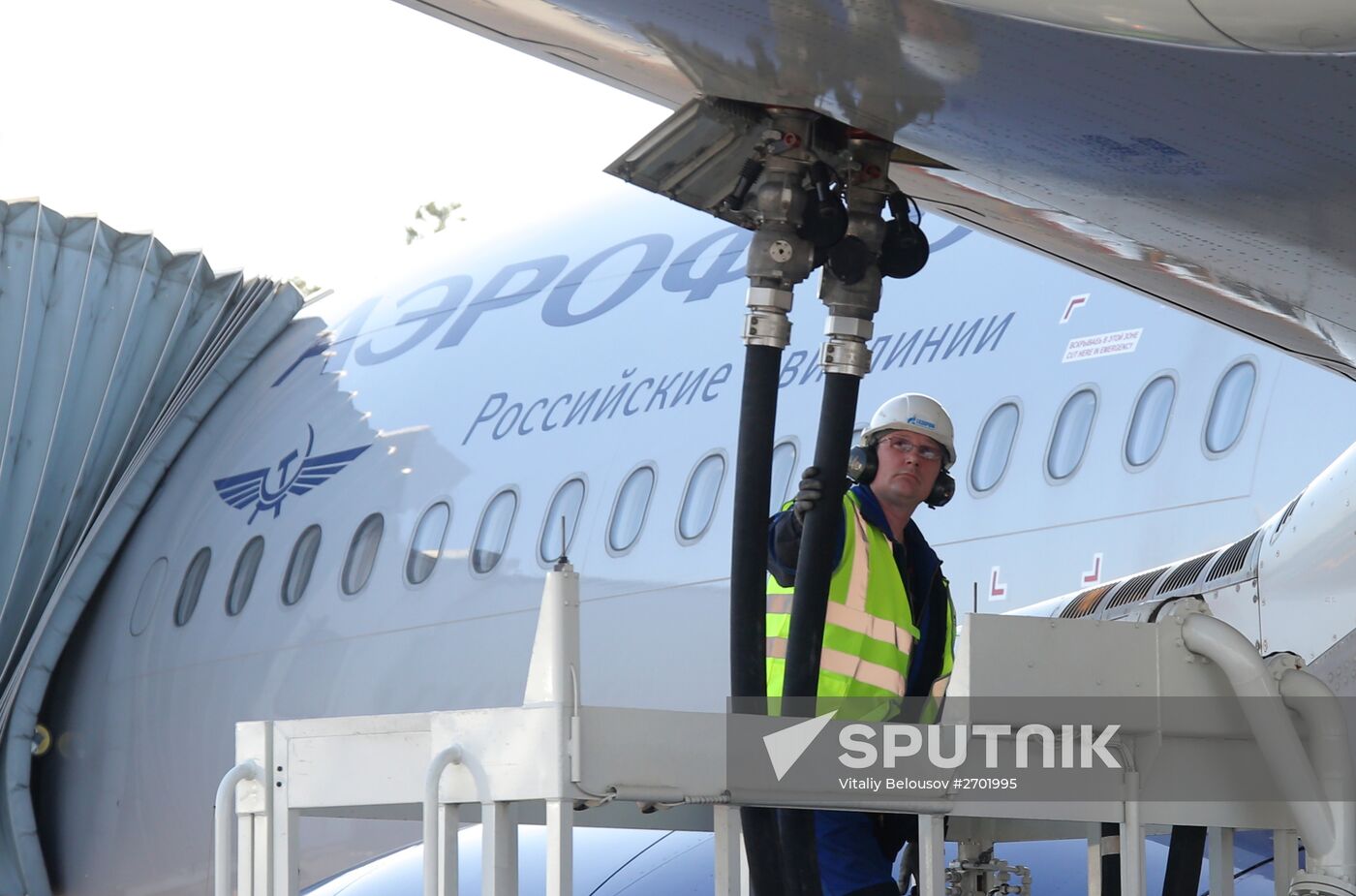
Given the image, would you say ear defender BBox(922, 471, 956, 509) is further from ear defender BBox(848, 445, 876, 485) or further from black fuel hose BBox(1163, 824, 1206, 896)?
black fuel hose BBox(1163, 824, 1206, 896)

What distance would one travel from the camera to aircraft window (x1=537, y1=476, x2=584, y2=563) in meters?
9.05

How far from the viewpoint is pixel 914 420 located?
4.78m

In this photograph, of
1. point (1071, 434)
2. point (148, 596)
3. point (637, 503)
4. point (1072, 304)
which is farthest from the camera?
point (148, 596)

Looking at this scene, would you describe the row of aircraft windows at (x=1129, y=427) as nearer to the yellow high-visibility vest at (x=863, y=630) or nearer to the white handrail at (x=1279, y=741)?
the yellow high-visibility vest at (x=863, y=630)

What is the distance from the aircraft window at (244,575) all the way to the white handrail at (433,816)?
7.63m

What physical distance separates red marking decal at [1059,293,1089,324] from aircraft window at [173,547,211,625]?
5755 mm

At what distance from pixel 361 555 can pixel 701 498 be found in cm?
A: 244

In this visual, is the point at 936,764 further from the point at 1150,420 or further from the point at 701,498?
the point at 701,498

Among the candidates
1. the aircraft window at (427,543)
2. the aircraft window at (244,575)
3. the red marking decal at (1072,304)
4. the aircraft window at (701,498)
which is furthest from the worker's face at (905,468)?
the aircraft window at (244,575)

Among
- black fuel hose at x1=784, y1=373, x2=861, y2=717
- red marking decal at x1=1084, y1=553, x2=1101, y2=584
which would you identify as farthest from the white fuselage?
black fuel hose at x1=784, y1=373, x2=861, y2=717

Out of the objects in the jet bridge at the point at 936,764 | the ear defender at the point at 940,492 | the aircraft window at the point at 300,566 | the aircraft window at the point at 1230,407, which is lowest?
the jet bridge at the point at 936,764

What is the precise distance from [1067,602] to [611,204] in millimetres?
5653

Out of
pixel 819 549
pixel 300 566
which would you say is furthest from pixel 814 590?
pixel 300 566

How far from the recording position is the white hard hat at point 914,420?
4.79 meters
